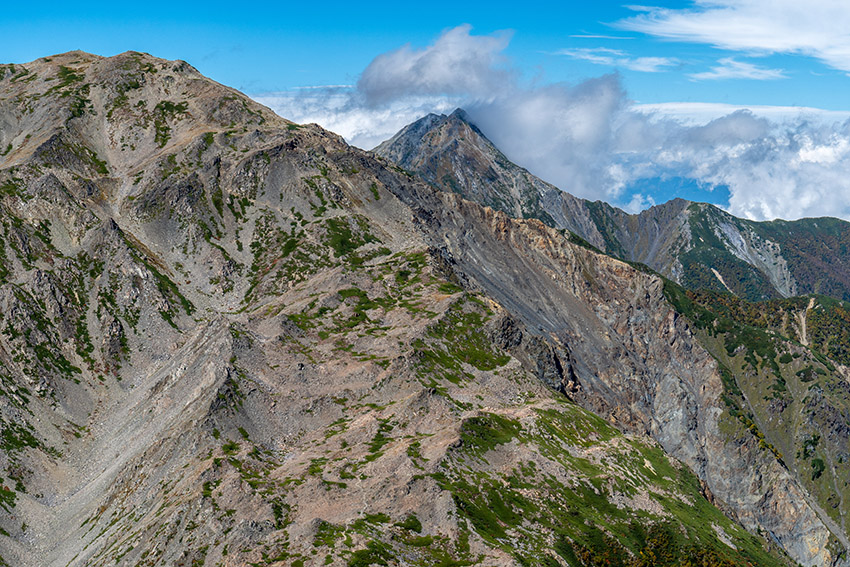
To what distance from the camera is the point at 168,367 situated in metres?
172

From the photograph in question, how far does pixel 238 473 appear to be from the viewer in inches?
4373

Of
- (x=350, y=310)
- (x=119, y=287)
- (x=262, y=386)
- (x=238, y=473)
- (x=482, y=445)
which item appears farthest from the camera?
(x=119, y=287)

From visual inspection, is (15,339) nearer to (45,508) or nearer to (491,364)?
(45,508)

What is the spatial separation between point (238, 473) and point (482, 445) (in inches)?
1635

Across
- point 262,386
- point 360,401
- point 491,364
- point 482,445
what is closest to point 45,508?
point 262,386

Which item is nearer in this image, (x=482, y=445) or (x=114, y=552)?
(x=114, y=552)

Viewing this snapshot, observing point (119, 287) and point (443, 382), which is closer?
point (443, 382)

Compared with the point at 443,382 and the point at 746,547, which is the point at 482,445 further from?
the point at 746,547

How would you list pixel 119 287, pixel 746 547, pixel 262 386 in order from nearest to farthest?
pixel 746 547 < pixel 262 386 < pixel 119 287

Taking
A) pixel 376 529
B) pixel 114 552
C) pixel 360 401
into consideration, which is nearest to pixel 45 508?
pixel 114 552

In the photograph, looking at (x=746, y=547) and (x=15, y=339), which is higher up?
(x=15, y=339)

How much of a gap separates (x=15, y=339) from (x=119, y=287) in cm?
3268

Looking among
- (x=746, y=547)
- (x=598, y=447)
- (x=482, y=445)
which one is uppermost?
(x=482, y=445)

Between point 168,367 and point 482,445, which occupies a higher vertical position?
point 168,367
